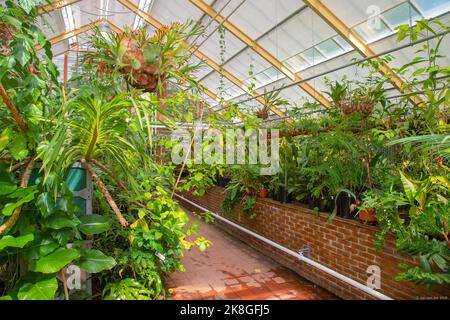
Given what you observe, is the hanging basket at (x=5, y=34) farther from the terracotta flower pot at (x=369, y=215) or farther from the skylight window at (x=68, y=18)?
the skylight window at (x=68, y=18)

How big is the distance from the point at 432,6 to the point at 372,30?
108 cm

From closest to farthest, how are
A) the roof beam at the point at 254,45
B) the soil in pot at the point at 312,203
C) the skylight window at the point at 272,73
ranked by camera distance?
the soil in pot at the point at 312,203 → the roof beam at the point at 254,45 → the skylight window at the point at 272,73

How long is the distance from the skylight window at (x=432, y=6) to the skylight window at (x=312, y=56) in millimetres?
2349

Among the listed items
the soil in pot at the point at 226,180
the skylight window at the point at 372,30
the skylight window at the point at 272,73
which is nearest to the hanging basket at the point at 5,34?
the soil in pot at the point at 226,180

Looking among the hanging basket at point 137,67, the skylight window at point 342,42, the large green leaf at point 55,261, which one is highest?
the skylight window at point 342,42

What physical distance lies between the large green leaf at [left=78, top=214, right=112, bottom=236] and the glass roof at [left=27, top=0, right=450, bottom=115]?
2841mm

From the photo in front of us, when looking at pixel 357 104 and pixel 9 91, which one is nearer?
pixel 9 91

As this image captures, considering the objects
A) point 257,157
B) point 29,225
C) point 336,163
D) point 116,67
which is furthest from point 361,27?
point 29,225

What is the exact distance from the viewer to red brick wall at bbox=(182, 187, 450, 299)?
6.53ft

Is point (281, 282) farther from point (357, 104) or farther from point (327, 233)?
point (357, 104)

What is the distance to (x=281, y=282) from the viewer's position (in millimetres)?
2629

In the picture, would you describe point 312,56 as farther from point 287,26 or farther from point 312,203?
point 312,203

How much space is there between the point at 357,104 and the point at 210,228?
2.69 metres

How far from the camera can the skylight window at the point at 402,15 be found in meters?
4.88
